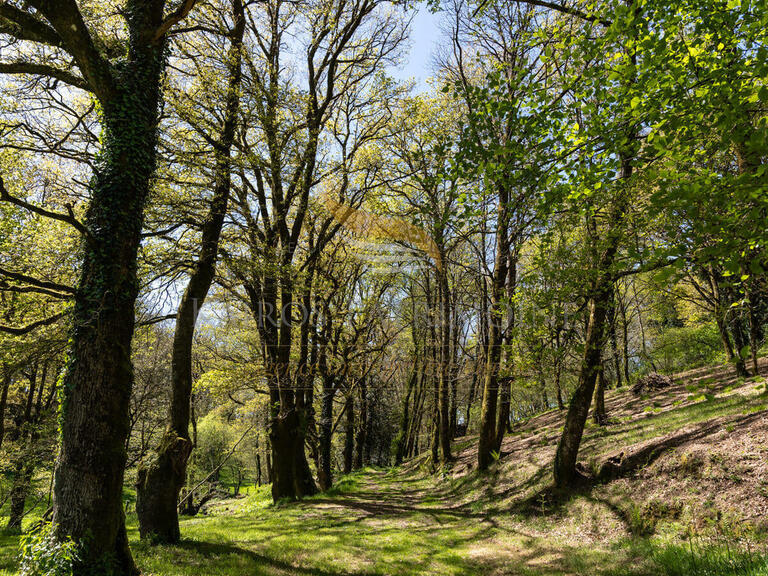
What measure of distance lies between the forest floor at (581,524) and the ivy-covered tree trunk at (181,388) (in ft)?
2.34

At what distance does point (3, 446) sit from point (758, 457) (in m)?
23.3

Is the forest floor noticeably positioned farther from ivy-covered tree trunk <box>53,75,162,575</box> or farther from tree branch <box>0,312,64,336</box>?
tree branch <box>0,312,64,336</box>

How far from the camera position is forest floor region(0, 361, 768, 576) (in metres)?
6.04

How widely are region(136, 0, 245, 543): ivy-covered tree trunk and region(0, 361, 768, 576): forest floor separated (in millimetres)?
713

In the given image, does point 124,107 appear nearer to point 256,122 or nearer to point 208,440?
point 256,122

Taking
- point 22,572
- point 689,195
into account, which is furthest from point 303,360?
point 689,195

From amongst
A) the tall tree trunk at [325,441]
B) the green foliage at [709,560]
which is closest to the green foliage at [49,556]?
the green foliage at [709,560]

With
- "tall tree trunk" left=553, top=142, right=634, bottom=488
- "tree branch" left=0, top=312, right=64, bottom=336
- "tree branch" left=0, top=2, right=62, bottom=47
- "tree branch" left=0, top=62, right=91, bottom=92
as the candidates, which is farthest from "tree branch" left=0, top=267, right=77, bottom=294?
"tall tree trunk" left=553, top=142, right=634, bottom=488

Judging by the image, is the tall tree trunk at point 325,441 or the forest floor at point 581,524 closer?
the forest floor at point 581,524

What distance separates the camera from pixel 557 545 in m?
7.84

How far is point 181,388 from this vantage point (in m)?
8.65

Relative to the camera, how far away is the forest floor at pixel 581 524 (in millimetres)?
6043

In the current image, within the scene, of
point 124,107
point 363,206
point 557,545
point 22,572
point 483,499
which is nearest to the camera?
point 22,572

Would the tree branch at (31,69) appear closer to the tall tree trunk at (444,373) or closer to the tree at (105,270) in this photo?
the tree at (105,270)
